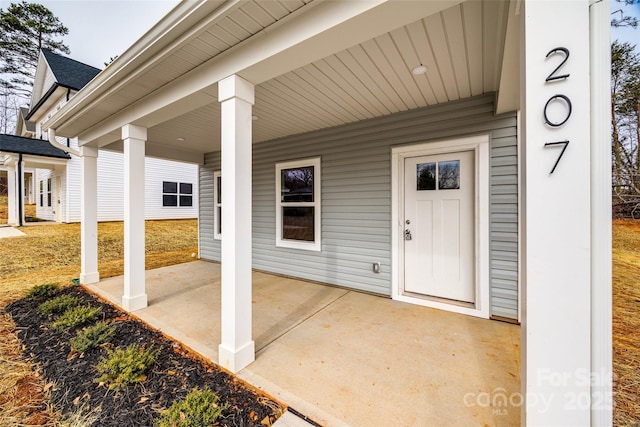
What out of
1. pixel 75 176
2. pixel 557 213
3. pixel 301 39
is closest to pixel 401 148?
pixel 301 39

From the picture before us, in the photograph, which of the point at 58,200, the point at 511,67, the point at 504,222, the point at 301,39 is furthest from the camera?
the point at 58,200

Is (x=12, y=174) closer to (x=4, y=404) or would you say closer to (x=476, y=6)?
(x=4, y=404)

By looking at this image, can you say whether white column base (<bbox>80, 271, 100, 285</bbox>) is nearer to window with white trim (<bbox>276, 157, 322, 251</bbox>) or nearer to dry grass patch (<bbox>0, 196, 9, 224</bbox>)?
window with white trim (<bbox>276, 157, 322, 251</bbox>)

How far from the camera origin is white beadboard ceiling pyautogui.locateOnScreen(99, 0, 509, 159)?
179 centimetres

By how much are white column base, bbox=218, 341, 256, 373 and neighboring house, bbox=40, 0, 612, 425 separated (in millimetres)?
22

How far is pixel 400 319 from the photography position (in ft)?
9.85

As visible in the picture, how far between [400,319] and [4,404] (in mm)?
3329

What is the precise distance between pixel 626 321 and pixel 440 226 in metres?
2.09

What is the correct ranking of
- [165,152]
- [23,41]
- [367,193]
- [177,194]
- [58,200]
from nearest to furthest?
[367,193] → [165,152] → [58,200] → [177,194] → [23,41]

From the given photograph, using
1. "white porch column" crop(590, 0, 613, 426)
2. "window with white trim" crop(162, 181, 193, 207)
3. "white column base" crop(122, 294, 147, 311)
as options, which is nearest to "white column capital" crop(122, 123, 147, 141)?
"white column base" crop(122, 294, 147, 311)

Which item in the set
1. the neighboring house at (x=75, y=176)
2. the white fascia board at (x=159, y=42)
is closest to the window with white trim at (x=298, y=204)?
the white fascia board at (x=159, y=42)

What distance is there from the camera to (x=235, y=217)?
2115 millimetres

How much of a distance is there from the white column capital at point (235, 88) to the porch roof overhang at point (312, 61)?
0.06 meters

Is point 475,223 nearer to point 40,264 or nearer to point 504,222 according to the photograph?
point 504,222
